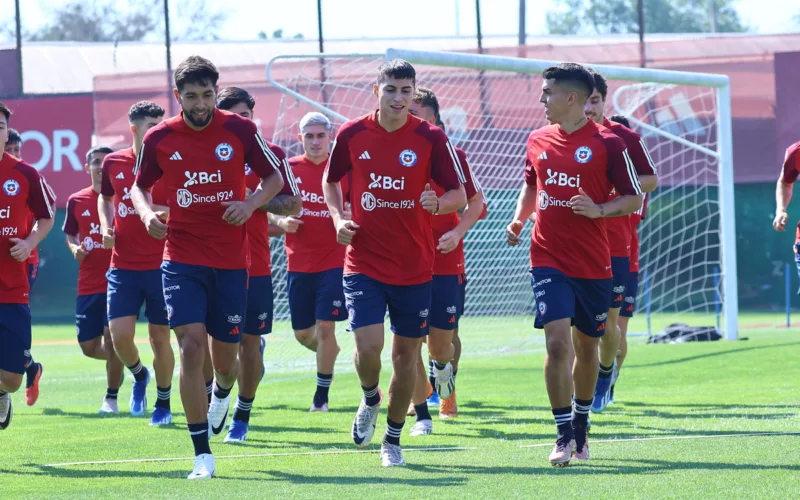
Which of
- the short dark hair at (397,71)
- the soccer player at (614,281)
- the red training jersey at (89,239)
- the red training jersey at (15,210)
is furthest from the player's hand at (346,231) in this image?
the red training jersey at (89,239)

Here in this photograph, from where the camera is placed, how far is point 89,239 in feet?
36.7

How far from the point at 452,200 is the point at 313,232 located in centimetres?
337

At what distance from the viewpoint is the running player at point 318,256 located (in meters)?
10.3

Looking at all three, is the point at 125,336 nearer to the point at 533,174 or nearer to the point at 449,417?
the point at 449,417

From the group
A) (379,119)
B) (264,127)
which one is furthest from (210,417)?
(264,127)

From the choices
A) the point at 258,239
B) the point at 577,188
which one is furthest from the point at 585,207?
the point at 258,239

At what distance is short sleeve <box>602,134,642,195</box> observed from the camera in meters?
7.04

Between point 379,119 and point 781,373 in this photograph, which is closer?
point 379,119

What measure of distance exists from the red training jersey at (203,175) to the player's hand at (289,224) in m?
2.50

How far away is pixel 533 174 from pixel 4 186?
3.29 metres

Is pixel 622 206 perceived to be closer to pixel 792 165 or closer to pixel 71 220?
pixel 792 165

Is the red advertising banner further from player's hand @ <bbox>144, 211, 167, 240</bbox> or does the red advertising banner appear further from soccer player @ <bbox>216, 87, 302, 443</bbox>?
player's hand @ <bbox>144, 211, 167, 240</bbox>

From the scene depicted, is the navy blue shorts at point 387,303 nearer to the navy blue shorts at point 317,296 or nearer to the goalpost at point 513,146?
the navy blue shorts at point 317,296

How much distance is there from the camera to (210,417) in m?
8.22
